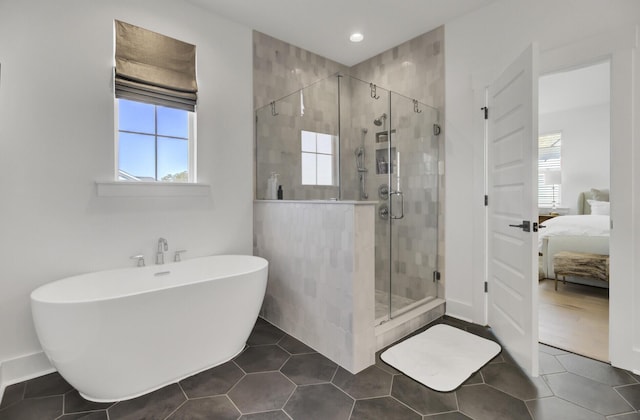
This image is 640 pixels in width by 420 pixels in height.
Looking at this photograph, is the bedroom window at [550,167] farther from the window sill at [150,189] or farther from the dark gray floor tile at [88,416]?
the dark gray floor tile at [88,416]

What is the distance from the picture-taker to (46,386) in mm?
1890

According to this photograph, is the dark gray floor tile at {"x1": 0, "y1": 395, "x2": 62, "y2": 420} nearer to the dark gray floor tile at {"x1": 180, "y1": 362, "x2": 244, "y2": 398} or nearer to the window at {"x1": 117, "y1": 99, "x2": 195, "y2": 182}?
the dark gray floor tile at {"x1": 180, "y1": 362, "x2": 244, "y2": 398}

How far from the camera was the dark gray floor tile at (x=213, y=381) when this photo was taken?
182cm

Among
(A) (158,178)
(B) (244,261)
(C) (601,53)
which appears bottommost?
(B) (244,261)

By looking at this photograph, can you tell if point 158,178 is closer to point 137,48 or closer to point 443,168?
point 137,48

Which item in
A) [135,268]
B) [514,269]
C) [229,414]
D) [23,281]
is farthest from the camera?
[135,268]

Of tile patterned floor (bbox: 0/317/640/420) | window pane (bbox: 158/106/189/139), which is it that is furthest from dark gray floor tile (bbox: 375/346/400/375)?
window pane (bbox: 158/106/189/139)

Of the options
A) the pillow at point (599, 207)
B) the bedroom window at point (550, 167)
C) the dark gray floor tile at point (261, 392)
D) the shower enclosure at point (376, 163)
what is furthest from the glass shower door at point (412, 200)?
the bedroom window at point (550, 167)

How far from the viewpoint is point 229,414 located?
1.63 meters

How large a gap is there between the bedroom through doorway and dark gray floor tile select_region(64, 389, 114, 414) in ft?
9.98

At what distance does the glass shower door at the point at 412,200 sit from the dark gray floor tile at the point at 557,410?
1.16 meters

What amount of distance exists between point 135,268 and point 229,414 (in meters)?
A: 1.28

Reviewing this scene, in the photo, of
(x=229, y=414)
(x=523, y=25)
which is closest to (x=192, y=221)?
(x=229, y=414)

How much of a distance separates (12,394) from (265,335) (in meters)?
1.55
